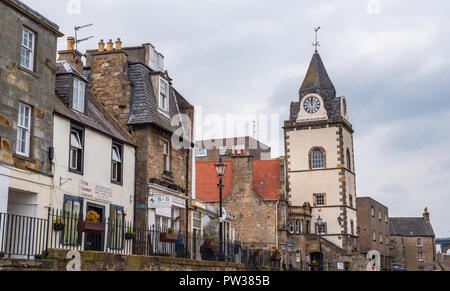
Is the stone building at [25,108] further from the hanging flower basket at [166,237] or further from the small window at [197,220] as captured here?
the small window at [197,220]

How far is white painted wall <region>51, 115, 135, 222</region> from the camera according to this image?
19.9 m

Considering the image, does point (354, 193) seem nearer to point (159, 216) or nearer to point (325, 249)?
point (325, 249)

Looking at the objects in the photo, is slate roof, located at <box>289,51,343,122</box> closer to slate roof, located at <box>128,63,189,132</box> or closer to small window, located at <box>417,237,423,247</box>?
slate roof, located at <box>128,63,189,132</box>

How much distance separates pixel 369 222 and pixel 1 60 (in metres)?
55.2

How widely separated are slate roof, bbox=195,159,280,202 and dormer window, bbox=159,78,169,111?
Answer: 1909cm

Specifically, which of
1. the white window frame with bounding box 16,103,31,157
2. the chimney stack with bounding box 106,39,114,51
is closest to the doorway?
the white window frame with bounding box 16,103,31,157

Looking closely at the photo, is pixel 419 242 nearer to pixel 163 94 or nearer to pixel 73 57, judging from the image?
pixel 163 94

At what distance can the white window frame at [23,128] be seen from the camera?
18281 mm

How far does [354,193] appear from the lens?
60.3m

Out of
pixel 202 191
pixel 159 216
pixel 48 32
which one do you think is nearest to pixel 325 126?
pixel 202 191

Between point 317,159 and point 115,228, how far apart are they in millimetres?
38047

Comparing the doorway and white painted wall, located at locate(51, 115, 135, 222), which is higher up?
white painted wall, located at locate(51, 115, 135, 222)

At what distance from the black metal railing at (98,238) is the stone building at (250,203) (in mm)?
14369

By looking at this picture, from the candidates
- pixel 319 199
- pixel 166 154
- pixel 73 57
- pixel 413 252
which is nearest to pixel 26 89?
pixel 73 57
